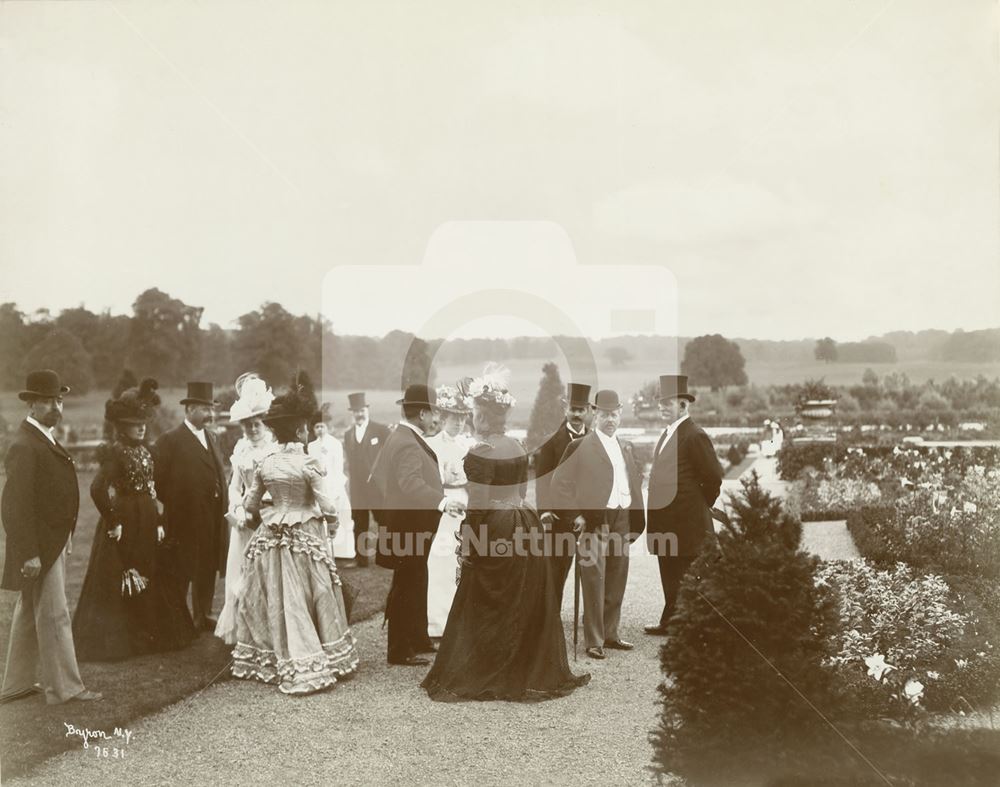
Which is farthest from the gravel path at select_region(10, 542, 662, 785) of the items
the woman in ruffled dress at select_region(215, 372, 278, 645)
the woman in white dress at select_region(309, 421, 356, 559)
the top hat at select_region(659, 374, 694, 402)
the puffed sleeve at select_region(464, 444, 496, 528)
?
the woman in white dress at select_region(309, 421, 356, 559)

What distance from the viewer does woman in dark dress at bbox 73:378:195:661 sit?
6.92m

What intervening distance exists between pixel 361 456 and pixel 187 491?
399cm

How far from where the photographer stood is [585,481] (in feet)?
24.3

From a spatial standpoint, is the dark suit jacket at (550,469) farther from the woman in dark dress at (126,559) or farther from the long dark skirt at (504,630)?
the woman in dark dress at (126,559)

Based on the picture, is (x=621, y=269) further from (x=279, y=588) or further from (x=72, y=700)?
(x=72, y=700)

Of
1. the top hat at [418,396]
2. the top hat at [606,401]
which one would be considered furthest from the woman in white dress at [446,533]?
the top hat at [606,401]

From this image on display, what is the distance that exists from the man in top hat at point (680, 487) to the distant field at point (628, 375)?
17.3 inches

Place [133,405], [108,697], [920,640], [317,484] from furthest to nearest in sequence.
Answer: [133,405]
[317,484]
[108,697]
[920,640]

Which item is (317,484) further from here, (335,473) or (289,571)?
(335,473)

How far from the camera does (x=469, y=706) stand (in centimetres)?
588

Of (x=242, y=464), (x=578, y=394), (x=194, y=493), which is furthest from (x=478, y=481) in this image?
(x=194, y=493)

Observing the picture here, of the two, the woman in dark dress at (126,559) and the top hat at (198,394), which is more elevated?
the top hat at (198,394)

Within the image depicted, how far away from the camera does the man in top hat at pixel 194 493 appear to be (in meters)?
7.98

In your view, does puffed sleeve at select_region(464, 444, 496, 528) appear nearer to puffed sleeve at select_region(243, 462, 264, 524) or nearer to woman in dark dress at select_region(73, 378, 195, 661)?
puffed sleeve at select_region(243, 462, 264, 524)
